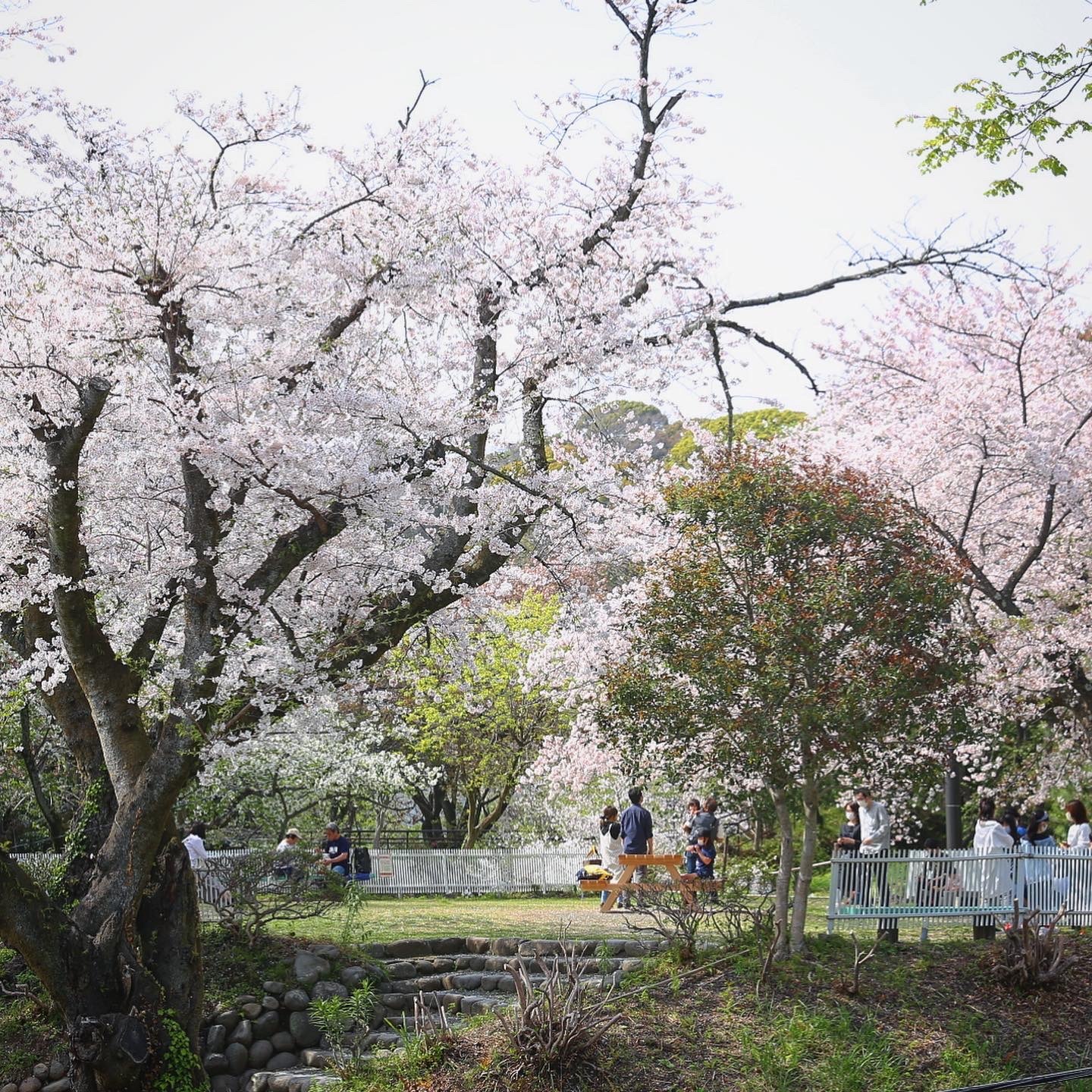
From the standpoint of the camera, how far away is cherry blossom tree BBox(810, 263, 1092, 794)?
46.0ft

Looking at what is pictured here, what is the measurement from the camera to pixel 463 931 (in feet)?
42.7

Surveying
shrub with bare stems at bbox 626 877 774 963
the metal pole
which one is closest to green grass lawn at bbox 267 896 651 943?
shrub with bare stems at bbox 626 877 774 963

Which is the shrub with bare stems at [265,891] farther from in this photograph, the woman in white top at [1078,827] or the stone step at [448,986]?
the woman in white top at [1078,827]

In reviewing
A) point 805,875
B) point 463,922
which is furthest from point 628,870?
point 805,875

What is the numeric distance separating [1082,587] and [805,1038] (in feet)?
30.7

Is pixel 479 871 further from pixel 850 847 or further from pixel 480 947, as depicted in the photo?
pixel 850 847

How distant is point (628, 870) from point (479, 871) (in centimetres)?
980

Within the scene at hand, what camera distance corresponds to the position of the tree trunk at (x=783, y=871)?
8969mm

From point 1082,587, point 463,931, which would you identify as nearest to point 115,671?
point 463,931

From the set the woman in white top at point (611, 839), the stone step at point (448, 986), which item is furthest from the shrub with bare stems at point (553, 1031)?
the woman in white top at point (611, 839)

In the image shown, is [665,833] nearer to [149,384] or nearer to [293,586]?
[293,586]

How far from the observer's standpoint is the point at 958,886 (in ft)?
33.6

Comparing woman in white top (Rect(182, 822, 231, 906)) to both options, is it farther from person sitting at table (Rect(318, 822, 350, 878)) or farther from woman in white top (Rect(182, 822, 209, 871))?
person sitting at table (Rect(318, 822, 350, 878))

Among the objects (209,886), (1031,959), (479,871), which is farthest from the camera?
(479,871)
